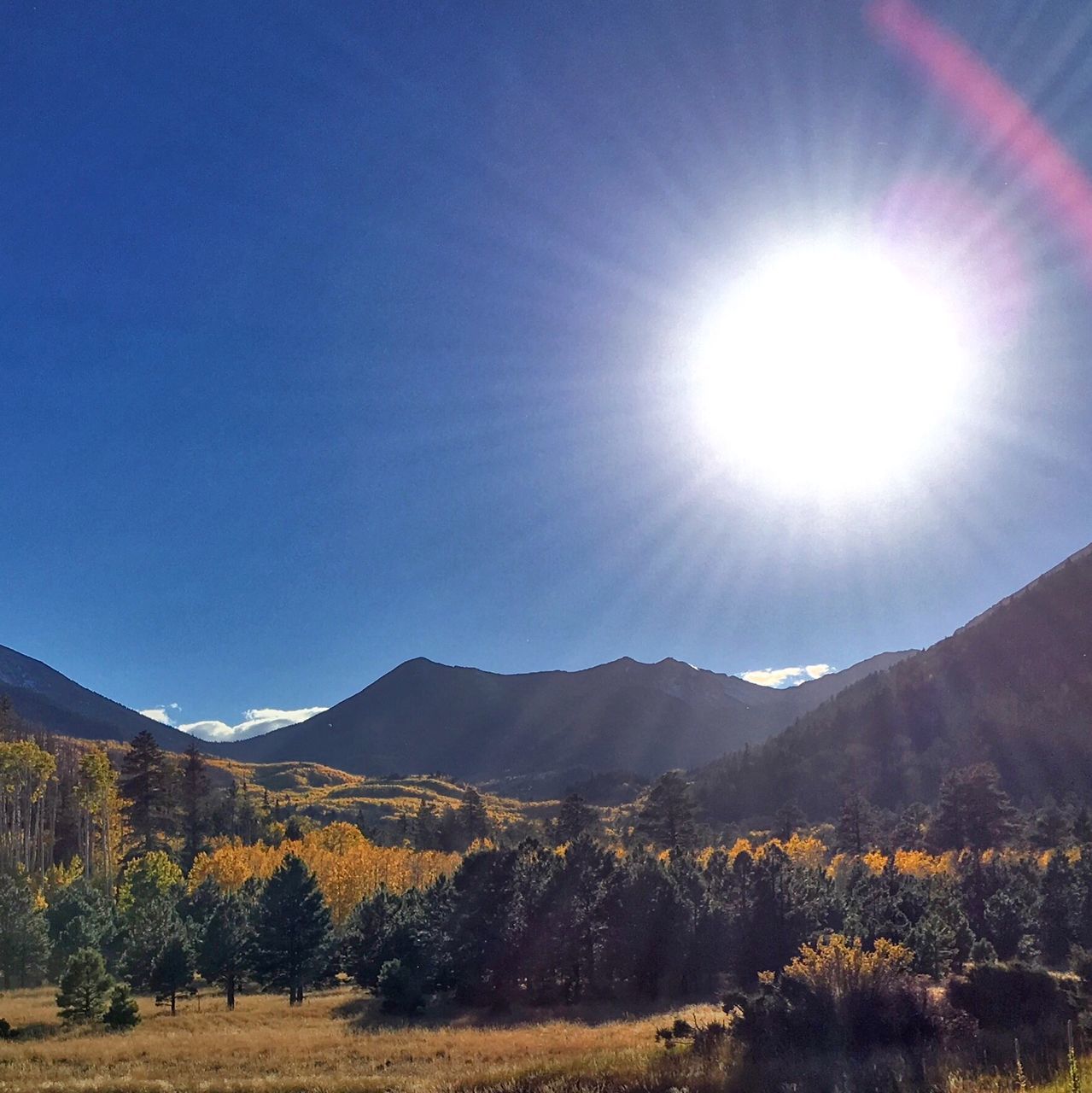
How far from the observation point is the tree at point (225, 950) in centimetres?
4569

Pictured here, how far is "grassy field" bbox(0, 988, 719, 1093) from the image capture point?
19859mm

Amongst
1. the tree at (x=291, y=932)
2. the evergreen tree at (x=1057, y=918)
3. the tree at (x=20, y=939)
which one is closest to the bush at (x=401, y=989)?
the tree at (x=291, y=932)

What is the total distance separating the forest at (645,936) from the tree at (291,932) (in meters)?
0.13

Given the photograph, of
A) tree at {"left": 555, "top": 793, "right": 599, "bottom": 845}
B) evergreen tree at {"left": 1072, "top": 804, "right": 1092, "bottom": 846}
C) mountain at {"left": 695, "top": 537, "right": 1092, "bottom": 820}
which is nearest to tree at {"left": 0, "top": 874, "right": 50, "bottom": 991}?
tree at {"left": 555, "top": 793, "right": 599, "bottom": 845}

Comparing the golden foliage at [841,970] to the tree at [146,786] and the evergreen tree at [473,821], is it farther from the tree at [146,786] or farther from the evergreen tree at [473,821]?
the evergreen tree at [473,821]

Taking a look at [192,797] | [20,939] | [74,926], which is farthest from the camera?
[192,797]

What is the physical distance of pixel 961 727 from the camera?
441ft

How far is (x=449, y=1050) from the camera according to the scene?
1028 inches

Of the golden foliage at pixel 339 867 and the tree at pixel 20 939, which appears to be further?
the golden foliage at pixel 339 867

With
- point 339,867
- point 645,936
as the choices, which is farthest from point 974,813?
point 339,867

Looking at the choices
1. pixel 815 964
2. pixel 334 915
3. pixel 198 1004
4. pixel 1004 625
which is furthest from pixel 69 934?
pixel 1004 625

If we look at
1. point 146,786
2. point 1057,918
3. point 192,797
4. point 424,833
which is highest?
point 146,786

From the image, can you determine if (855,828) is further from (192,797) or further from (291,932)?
(192,797)

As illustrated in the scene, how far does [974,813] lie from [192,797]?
2907 inches
